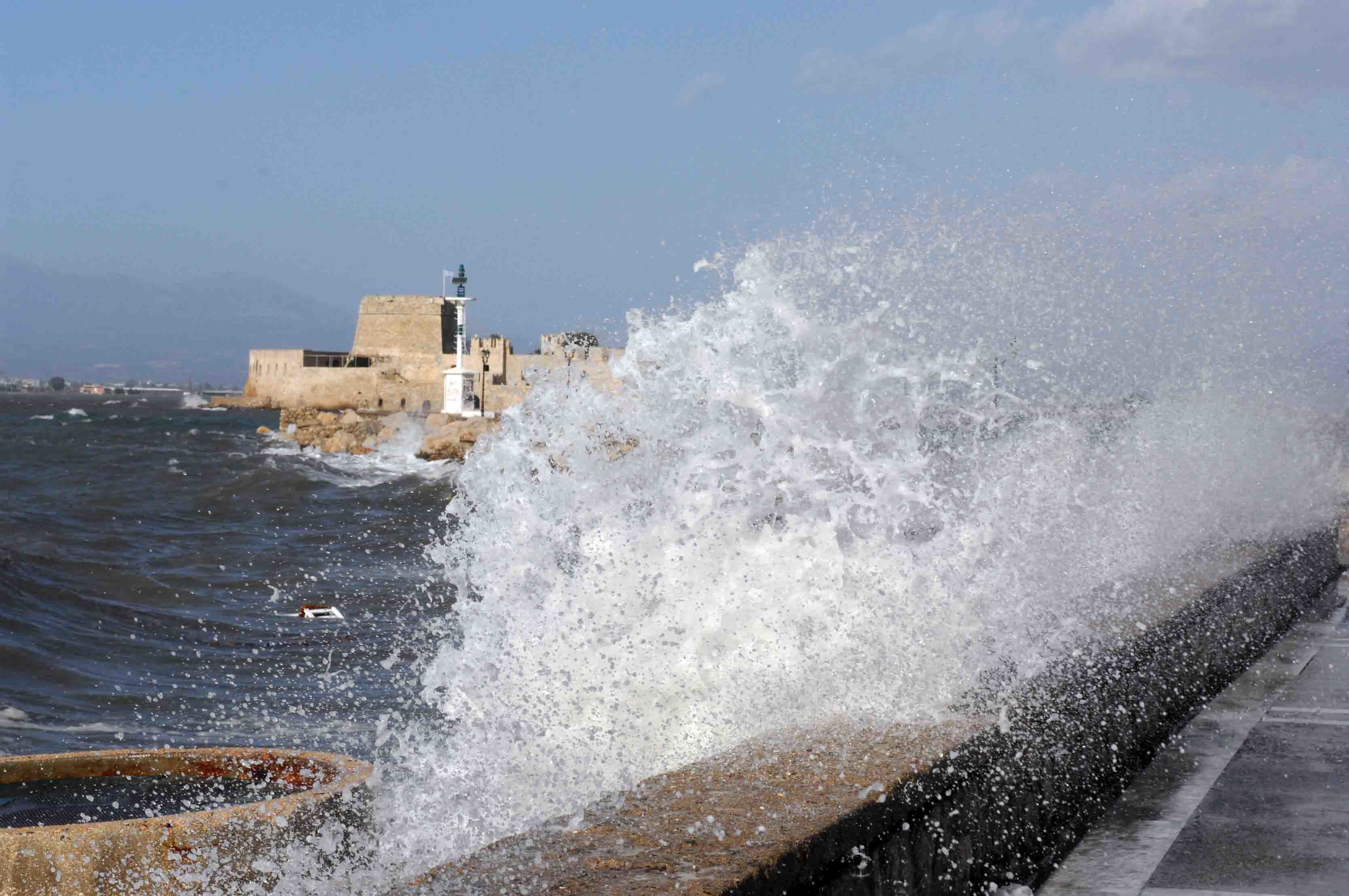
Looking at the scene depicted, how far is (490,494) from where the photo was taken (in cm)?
519

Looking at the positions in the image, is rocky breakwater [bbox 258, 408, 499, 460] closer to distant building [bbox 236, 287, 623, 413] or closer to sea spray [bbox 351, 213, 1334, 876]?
distant building [bbox 236, 287, 623, 413]

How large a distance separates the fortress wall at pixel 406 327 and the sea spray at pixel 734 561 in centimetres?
5442

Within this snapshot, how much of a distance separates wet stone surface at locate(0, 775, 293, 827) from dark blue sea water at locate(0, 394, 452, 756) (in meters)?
1.33

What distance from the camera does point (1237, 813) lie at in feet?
10.5

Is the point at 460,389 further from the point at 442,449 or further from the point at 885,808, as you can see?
the point at 885,808

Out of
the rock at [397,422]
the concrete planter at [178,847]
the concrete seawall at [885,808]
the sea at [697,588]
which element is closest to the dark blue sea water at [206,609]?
the sea at [697,588]

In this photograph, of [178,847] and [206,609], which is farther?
[206,609]

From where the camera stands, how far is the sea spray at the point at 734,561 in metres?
3.24

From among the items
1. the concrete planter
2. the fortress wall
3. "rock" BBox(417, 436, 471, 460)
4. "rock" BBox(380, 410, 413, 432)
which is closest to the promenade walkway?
the concrete planter

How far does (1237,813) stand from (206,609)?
8.06 m

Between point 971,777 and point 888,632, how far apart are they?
861 millimetres

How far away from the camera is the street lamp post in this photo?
45.1 meters

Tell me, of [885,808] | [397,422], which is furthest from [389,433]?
[885,808]

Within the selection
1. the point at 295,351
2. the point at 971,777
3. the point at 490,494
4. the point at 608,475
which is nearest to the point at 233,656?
the point at 490,494
